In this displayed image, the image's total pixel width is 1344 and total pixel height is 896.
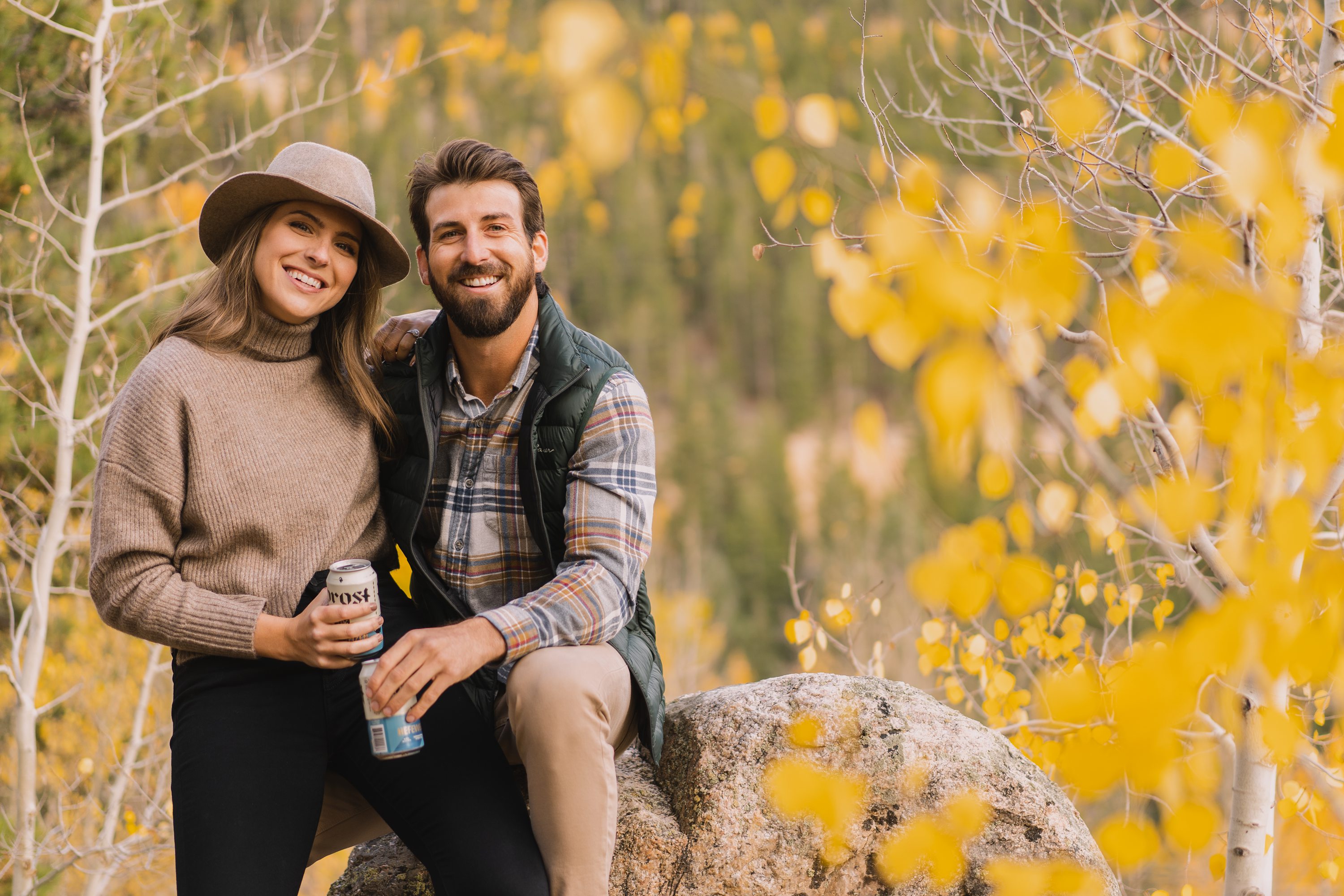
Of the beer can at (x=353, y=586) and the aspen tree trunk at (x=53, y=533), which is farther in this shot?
the aspen tree trunk at (x=53, y=533)

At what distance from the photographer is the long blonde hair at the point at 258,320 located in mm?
2246

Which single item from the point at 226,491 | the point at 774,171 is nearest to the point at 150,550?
the point at 226,491

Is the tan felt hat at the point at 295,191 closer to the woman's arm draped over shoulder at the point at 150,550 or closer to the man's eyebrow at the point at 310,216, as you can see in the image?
the man's eyebrow at the point at 310,216

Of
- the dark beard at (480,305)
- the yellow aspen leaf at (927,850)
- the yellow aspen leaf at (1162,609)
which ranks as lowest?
the yellow aspen leaf at (1162,609)

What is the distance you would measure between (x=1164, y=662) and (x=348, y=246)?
202 centimetres

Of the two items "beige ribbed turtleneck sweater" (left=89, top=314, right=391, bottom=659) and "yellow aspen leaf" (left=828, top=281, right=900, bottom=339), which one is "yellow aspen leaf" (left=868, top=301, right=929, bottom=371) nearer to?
"yellow aspen leaf" (left=828, top=281, right=900, bottom=339)

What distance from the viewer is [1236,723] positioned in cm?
227

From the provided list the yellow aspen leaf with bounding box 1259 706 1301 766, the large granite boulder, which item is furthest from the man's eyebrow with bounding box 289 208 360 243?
the yellow aspen leaf with bounding box 1259 706 1301 766

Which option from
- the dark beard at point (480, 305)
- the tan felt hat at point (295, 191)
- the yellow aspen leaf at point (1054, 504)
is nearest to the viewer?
the tan felt hat at point (295, 191)

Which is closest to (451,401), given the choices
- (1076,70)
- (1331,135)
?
(1076,70)

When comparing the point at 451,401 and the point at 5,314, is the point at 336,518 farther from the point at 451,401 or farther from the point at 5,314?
the point at 5,314

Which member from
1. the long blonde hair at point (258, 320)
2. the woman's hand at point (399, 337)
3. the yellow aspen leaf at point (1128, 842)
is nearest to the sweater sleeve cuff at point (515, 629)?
the long blonde hair at point (258, 320)

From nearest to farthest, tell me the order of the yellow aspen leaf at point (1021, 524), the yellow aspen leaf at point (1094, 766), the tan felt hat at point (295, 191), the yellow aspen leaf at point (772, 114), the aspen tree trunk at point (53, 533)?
the yellow aspen leaf at point (1094, 766), the yellow aspen leaf at point (772, 114), the yellow aspen leaf at point (1021, 524), the tan felt hat at point (295, 191), the aspen tree trunk at point (53, 533)

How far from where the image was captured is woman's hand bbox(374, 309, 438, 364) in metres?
2.55
